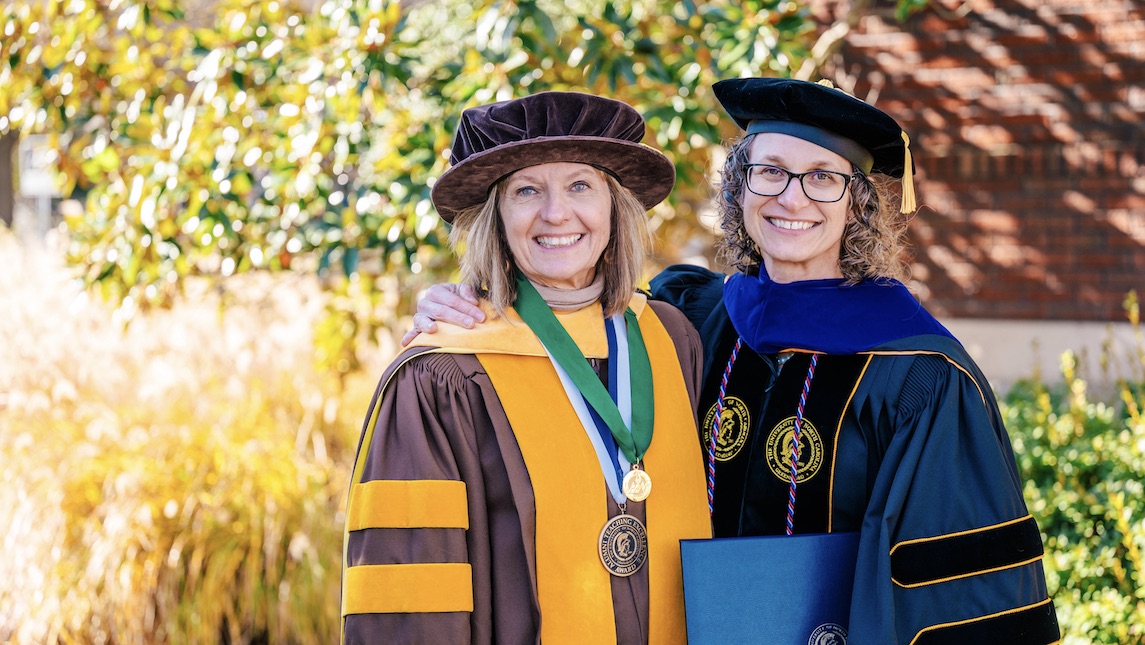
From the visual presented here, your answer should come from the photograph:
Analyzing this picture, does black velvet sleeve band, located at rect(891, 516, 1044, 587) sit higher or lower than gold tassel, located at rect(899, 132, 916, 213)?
lower

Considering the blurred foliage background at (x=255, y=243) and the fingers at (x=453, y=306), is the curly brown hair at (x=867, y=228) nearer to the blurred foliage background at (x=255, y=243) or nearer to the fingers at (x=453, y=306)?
the fingers at (x=453, y=306)

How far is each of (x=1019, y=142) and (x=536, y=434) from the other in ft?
16.6

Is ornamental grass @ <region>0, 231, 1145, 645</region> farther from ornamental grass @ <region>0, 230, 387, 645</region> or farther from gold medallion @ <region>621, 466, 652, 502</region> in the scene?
gold medallion @ <region>621, 466, 652, 502</region>

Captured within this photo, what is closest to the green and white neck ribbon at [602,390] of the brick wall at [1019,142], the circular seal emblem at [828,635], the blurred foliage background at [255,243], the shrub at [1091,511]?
the circular seal emblem at [828,635]

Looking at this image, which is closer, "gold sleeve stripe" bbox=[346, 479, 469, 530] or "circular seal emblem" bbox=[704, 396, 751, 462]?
"gold sleeve stripe" bbox=[346, 479, 469, 530]

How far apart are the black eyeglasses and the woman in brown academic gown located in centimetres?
27

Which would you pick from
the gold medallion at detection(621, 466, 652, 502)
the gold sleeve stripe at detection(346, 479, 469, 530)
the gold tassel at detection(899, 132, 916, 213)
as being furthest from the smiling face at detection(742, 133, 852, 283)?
the gold sleeve stripe at detection(346, 479, 469, 530)

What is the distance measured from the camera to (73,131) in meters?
4.71

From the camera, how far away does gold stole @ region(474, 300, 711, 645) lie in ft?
7.14

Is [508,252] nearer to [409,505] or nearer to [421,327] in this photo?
[421,327]

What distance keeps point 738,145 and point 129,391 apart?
3547 mm

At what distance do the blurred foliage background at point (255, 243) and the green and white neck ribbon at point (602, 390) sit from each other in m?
1.53

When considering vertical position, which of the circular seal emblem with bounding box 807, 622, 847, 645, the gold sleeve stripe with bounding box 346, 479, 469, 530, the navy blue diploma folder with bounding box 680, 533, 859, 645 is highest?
the gold sleeve stripe with bounding box 346, 479, 469, 530

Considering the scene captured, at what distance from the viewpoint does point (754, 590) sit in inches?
84.7
